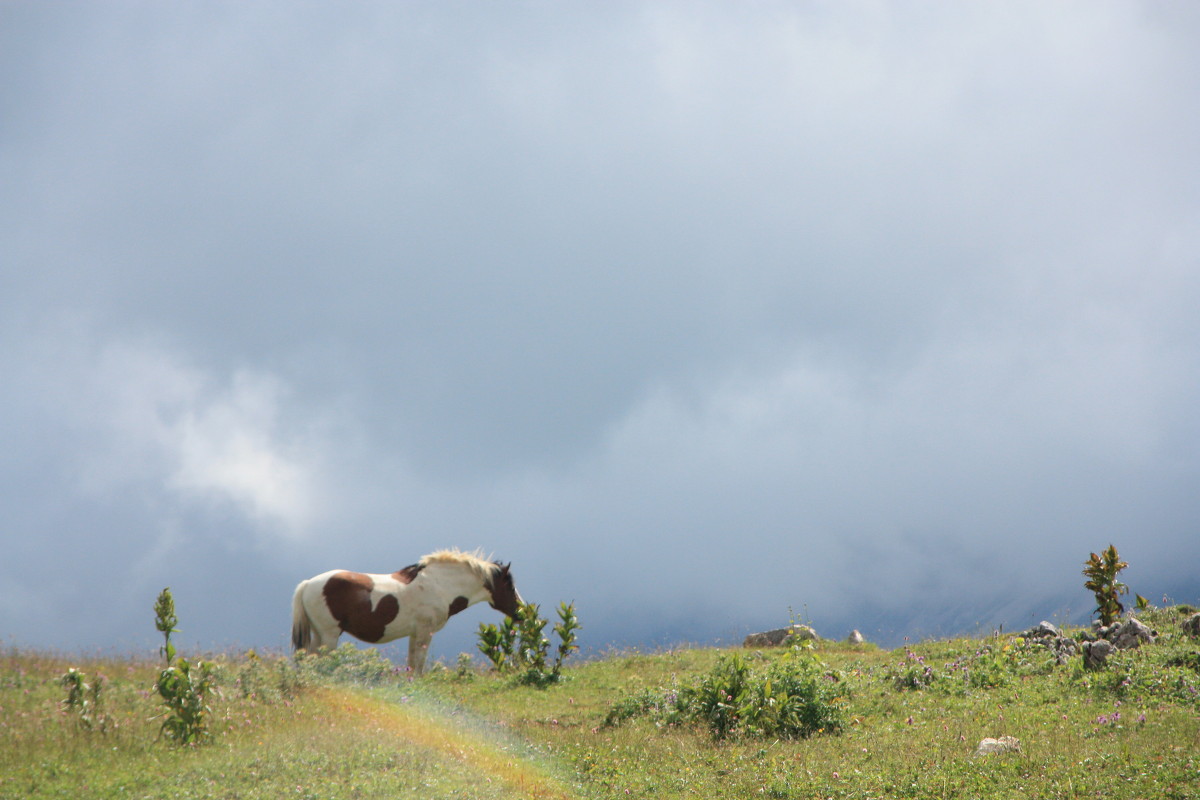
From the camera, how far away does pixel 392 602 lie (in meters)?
19.5

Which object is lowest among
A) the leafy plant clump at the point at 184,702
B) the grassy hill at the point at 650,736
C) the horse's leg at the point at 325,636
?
the grassy hill at the point at 650,736

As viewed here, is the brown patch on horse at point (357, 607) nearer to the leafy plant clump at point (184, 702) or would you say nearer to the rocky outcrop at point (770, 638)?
the leafy plant clump at point (184, 702)

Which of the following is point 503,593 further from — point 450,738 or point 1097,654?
point 1097,654

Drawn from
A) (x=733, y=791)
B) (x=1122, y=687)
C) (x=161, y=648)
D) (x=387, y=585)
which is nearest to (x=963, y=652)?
(x=1122, y=687)

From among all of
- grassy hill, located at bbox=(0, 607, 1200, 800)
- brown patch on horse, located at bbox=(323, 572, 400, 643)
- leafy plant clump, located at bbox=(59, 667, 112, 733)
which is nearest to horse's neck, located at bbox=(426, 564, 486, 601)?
brown patch on horse, located at bbox=(323, 572, 400, 643)

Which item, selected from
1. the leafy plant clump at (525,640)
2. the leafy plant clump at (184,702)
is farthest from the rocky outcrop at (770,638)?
the leafy plant clump at (184,702)

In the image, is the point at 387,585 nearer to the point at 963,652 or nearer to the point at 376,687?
the point at 376,687

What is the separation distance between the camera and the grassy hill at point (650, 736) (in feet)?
28.6

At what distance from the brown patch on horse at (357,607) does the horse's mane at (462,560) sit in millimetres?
1332

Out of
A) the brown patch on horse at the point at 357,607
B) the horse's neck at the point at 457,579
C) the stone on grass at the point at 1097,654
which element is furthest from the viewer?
the horse's neck at the point at 457,579

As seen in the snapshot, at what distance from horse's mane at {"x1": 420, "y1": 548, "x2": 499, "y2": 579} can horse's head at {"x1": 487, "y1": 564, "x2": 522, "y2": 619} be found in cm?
26

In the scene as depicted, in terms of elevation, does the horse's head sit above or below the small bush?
above

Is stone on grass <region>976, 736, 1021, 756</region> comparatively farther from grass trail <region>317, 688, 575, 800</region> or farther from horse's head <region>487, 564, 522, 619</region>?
Answer: horse's head <region>487, 564, 522, 619</region>

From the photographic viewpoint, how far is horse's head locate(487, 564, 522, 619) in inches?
833
